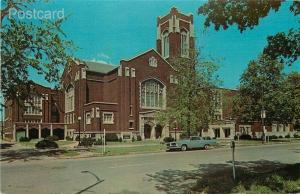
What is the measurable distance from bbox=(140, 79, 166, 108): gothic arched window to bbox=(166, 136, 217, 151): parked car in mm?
27684

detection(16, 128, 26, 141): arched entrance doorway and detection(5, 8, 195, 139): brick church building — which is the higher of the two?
detection(5, 8, 195, 139): brick church building

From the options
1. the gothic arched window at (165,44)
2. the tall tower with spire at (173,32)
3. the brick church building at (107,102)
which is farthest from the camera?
the gothic arched window at (165,44)

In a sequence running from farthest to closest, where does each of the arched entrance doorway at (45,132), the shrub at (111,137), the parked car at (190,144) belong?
the arched entrance doorway at (45,132) < the shrub at (111,137) < the parked car at (190,144)

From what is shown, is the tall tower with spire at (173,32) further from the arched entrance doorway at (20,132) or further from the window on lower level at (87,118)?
the arched entrance doorway at (20,132)

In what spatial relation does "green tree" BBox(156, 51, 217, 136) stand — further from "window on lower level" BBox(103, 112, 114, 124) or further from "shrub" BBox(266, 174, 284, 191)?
"shrub" BBox(266, 174, 284, 191)

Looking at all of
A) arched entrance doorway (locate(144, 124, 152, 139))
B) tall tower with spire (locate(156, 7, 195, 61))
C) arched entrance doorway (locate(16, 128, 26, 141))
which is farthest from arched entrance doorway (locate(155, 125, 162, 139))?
arched entrance doorway (locate(16, 128, 26, 141))

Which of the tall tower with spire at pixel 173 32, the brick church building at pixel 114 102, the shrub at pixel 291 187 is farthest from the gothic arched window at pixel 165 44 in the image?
the shrub at pixel 291 187

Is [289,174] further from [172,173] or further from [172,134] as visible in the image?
[172,134]

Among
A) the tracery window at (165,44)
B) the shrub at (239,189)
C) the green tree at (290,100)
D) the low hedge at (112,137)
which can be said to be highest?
the tracery window at (165,44)

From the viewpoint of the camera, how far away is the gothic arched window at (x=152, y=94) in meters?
64.9

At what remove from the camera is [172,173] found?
52.6ft

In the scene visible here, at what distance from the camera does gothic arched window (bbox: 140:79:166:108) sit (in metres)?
64.9

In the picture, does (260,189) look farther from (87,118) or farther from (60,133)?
(60,133)

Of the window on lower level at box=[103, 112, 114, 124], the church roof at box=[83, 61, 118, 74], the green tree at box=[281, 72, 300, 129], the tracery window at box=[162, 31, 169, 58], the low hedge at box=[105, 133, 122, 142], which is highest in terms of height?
the tracery window at box=[162, 31, 169, 58]
